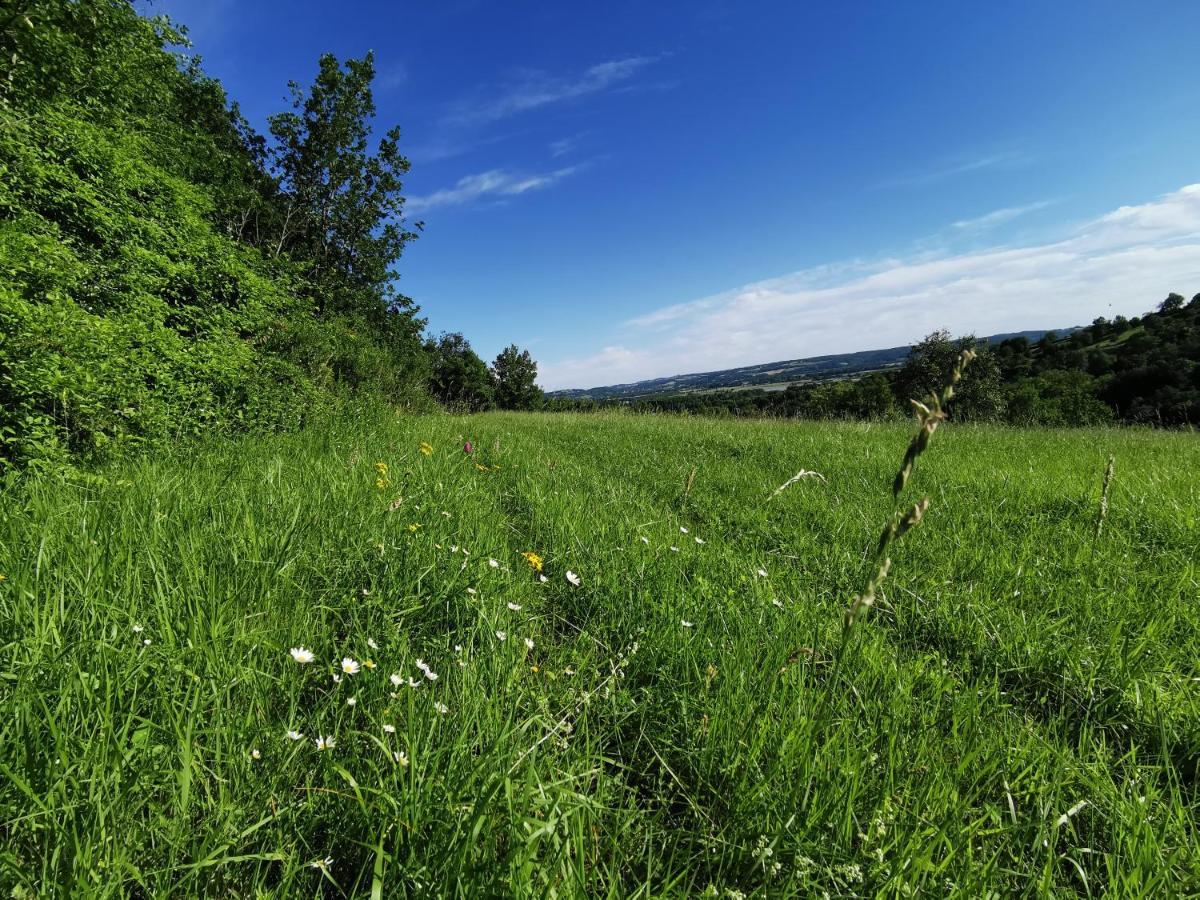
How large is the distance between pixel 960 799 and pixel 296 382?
22.7 feet

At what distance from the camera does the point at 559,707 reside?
1.56 m

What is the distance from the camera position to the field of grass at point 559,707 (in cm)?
101

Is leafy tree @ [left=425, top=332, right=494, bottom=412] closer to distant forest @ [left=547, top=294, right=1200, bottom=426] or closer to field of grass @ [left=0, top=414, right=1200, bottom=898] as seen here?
distant forest @ [left=547, top=294, right=1200, bottom=426]

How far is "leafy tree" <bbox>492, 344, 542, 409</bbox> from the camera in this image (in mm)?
72438

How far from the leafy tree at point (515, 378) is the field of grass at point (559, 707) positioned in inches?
2757

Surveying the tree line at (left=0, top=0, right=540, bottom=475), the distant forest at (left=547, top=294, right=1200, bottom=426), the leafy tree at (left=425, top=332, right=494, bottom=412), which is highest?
the leafy tree at (left=425, top=332, right=494, bottom=412)

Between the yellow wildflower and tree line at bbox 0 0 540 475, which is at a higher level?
tree line at bbox 0 0 540 475

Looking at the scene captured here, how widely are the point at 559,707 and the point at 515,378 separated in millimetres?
74407

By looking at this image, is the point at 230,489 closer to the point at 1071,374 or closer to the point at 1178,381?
the point at 1178,381

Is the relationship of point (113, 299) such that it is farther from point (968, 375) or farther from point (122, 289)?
point (968, 375)

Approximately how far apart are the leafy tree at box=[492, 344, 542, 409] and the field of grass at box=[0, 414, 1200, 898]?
70.0 m

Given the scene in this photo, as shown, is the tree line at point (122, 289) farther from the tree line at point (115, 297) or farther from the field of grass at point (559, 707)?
the field of grass at point (559, 707)

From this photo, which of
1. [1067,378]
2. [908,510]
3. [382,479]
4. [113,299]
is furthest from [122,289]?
[1067,378]

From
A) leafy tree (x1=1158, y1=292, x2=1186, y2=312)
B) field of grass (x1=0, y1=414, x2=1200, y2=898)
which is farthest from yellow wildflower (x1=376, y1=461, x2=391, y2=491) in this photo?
leafy tree (x1=1158, y1=292, x2=1186, y2=312)
